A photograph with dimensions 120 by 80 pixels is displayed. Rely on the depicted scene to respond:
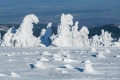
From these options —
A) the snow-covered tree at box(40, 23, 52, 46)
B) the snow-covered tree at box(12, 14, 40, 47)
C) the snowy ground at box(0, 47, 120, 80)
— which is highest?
the snow-covered tree at box(40, 23, 52, 46)

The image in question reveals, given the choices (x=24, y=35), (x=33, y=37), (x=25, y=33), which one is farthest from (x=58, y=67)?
(x=33, y=37)

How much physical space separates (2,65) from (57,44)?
18.8m

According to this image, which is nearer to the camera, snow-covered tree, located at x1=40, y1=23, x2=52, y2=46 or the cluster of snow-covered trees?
the cluster of snow-covered trees

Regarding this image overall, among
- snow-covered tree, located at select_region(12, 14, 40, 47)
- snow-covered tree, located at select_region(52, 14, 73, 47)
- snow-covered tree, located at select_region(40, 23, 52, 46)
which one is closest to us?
snow-covered tree, located at select_region(52, 14, 73, 47)

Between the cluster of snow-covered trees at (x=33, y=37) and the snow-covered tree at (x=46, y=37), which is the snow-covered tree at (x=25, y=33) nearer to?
the cluster of snow-covered trees at (x=33, y=37)

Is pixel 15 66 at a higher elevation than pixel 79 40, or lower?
lower

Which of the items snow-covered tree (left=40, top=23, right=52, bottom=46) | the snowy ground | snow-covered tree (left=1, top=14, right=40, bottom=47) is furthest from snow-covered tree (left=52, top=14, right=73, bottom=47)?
the snowy ground

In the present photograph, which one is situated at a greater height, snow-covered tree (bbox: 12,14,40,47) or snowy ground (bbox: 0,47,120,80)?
snow-covered tree (bbox: 12,14,40,47)

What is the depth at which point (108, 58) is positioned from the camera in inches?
973

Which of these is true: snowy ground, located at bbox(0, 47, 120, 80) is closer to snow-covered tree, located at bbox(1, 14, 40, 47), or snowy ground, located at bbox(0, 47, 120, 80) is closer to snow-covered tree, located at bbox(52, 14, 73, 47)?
snow-covered tree, located at bbox(52, 14, 73, 47)

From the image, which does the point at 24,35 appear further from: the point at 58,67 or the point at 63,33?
the point at 58,67

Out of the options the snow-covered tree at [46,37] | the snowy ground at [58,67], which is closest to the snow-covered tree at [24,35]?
the snow-covered tree at [46,37]

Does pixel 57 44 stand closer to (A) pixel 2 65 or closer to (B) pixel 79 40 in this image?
(B) pixel 79 40

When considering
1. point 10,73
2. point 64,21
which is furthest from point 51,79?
point 64,21
